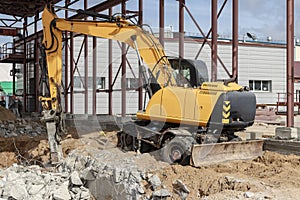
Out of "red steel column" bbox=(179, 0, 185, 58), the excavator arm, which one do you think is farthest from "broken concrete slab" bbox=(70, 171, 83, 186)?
"red steel column" bbox=(179, 0, 185, 58)

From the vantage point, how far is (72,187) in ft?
29.2

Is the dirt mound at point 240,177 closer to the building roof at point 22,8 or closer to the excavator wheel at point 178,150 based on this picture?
the excavator wheel at point 178,150

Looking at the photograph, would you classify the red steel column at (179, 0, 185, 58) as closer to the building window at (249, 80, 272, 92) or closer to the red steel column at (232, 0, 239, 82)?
the red steel column at (232, 0, 239, 82)

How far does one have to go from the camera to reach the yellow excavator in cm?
888

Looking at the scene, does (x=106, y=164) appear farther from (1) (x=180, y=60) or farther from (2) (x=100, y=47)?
(2) (x=100, y=47)

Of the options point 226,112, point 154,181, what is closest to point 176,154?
point 154,181

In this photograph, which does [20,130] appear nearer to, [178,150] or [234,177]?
[178,150]

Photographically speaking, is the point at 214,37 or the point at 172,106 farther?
the point at 214,37

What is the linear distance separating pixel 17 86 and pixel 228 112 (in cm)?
3512

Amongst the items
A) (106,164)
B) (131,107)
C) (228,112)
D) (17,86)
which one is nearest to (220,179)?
(228,112)

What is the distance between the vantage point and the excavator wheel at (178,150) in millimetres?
8852

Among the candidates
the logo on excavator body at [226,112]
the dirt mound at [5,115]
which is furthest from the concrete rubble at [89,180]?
the dirt mound at [5,115]

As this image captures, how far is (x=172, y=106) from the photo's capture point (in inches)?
374

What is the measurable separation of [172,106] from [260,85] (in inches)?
966
